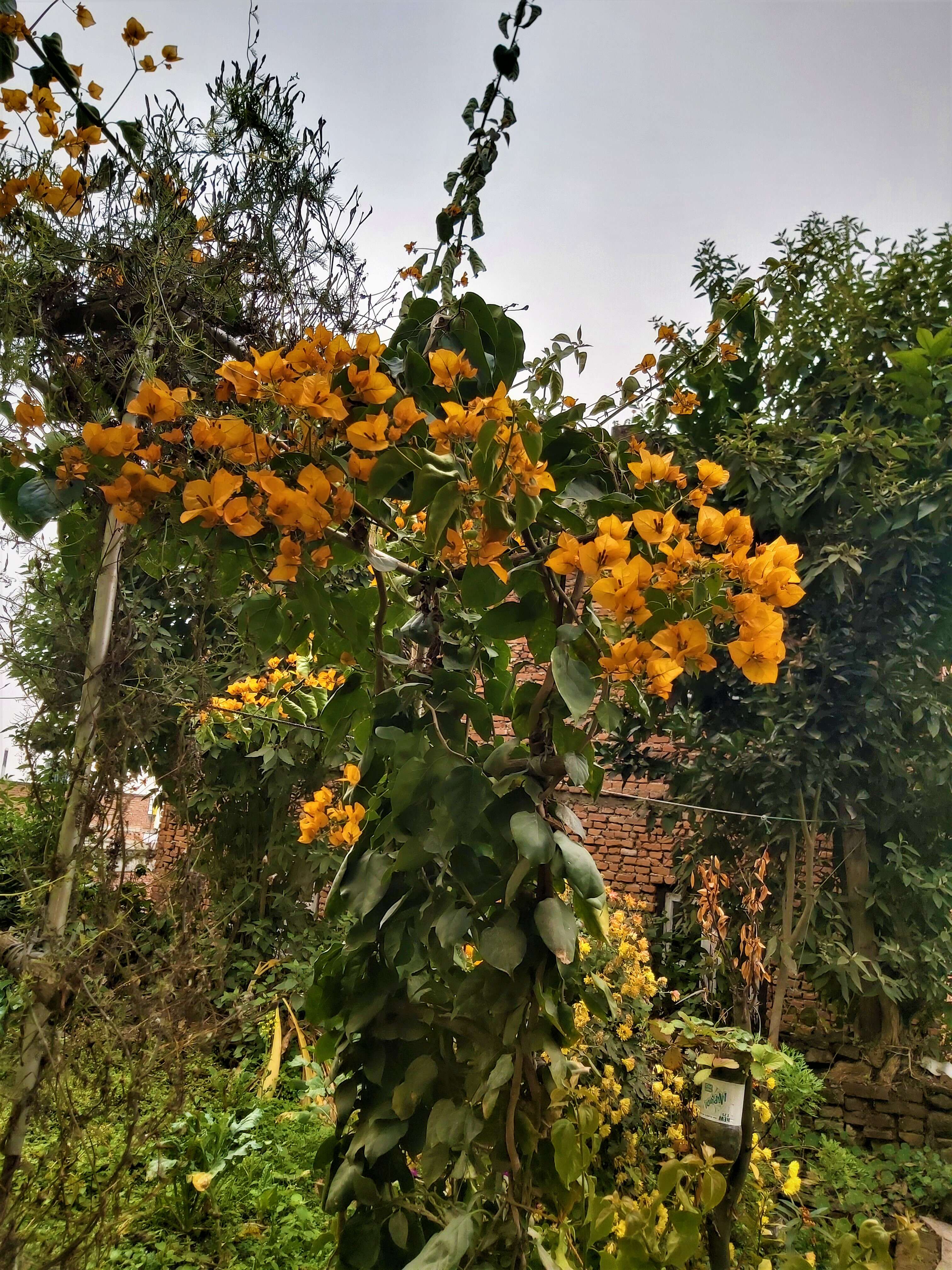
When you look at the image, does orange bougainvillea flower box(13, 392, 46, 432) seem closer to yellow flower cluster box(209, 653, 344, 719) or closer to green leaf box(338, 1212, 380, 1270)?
yellow flower cluster box(209, 653, 344, 719)

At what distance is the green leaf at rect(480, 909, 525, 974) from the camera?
2.25 feet

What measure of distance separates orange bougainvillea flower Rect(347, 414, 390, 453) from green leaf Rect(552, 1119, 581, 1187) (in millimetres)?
731

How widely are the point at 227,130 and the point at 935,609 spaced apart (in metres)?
3.06

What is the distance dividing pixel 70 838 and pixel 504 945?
1.71ft

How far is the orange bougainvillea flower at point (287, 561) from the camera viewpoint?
0.70 metres

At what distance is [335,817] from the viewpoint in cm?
128

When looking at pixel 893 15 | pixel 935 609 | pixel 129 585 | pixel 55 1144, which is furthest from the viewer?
pixel 935 609

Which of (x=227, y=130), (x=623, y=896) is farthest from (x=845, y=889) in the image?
(x=227, y=130)

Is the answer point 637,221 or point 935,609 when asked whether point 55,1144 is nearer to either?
point 637,221

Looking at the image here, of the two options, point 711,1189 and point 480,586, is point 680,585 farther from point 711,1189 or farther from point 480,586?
point 711,1189

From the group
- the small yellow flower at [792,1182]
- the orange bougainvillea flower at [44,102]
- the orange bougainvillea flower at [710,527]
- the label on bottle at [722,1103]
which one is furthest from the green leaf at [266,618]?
the small yellow flower at [792,1182]

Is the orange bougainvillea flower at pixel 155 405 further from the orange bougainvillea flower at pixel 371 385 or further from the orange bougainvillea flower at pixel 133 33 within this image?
the orange bougainvillea flower at pixel 133 33

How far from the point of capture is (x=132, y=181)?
1.12 meters

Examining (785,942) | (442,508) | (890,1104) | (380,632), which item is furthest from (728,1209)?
(890,1104)
